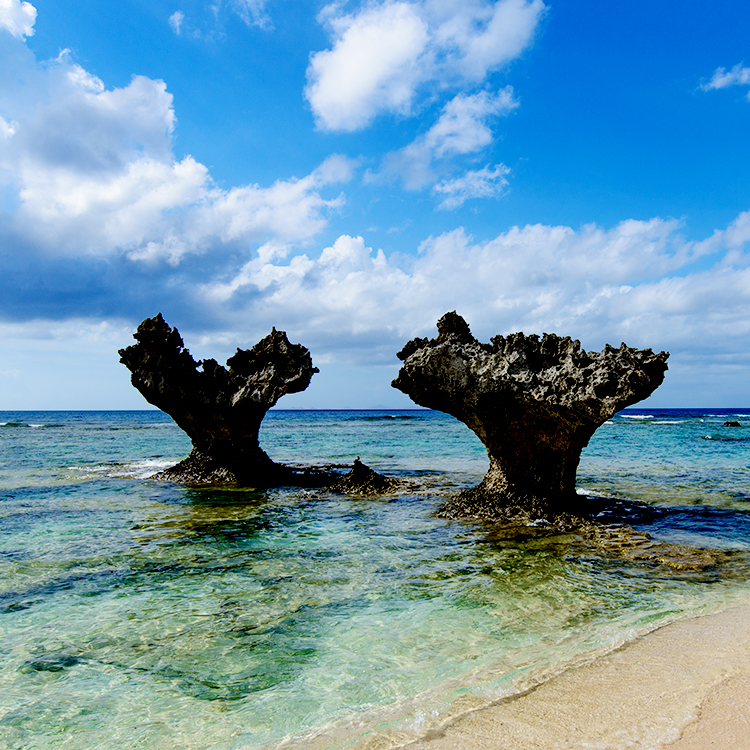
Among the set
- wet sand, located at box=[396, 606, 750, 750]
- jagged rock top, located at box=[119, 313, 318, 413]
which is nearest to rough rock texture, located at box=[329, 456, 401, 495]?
jagged rock top, located at box=[119, 313, 318, 413]

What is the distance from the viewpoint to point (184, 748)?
3.60 metres

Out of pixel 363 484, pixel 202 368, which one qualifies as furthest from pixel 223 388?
pixel 363 484

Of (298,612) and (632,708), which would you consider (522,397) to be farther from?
(632,708)

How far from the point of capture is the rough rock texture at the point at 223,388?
15570 mm

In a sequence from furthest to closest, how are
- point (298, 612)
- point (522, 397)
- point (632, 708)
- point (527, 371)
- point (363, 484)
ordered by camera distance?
1. point (363, 484)
2. point (527, 371)
3. point (522, 397)
4. point (298, 612)
5. point (632, 708)

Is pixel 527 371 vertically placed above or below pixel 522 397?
above

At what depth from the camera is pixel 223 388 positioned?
1595cm

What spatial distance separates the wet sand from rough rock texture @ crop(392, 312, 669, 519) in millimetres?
5205

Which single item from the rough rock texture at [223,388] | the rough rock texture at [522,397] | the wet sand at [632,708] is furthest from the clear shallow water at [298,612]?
the rough rock texture at [223,388]

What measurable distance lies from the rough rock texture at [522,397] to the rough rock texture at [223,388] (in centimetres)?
522

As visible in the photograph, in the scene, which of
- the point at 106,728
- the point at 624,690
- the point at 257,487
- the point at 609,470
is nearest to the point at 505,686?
the point at 624,690

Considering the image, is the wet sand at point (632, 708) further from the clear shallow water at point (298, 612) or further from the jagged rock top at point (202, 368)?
the jagged rock top at point (202, 368)

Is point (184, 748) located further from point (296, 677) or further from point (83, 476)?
point (83, 476)

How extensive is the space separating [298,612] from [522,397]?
601cm
